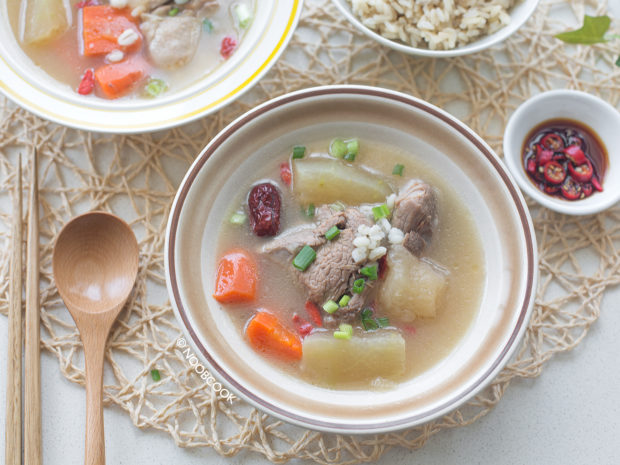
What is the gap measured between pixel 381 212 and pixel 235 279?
2.34 ft

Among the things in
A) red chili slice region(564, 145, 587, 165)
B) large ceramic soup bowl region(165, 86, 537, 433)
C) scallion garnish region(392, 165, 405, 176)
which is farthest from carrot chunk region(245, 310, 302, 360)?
red chili slice region(564, 145, 587, 165)

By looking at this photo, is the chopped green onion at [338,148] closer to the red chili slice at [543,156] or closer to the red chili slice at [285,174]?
the red chili slice at [285,174]

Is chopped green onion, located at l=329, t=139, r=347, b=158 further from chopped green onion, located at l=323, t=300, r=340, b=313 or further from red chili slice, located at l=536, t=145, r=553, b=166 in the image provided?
red chili slice, located at l=536, t=145, r=553, b=166

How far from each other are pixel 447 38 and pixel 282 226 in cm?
118

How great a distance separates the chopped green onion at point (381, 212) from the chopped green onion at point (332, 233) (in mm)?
190

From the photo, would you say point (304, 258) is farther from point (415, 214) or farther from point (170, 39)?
point (170, 39)

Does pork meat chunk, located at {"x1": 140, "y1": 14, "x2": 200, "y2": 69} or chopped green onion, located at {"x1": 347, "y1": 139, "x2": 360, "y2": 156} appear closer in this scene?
chopped green onion, located at {"x1": 347, "y1": 139, "x2": 360, "y2": 156}

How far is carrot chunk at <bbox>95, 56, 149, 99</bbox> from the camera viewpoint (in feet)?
9.57

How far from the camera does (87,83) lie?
2.93 meters

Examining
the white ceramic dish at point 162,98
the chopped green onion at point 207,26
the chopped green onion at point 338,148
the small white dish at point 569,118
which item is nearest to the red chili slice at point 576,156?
the small white dish at point 569,118

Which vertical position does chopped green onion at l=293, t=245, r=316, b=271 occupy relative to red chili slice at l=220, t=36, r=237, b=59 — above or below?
below

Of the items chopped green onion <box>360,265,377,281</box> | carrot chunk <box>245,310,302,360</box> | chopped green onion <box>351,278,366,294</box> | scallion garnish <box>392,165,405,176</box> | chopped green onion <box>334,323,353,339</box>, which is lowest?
carrot chunk <box>245,310,302,360</box>

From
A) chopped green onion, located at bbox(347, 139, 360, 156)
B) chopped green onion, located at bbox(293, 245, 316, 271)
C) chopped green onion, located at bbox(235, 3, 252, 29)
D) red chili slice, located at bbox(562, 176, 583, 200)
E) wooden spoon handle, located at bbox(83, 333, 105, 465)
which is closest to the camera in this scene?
wooden spoon handle, located at bbox(83, 333, 105, 465)

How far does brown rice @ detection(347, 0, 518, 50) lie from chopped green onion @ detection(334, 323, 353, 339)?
137cm
